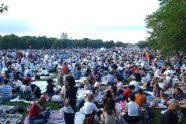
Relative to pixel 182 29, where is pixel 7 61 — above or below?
below

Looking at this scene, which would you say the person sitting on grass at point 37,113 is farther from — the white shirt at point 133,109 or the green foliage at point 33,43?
the green foliage at point 33,43

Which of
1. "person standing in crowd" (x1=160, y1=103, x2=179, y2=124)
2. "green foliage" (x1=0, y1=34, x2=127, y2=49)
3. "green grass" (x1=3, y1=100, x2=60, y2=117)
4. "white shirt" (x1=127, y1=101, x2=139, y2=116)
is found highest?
"person standing in crowd" (x1=160, y1=103, x2=179, y2=124)

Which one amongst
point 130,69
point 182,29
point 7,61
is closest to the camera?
point 130,69

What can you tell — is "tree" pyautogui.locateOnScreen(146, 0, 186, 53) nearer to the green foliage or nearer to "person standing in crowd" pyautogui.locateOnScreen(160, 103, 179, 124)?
"person standing in crowd" pyautogui.locateOnScreen(160, 103, 179, 124)

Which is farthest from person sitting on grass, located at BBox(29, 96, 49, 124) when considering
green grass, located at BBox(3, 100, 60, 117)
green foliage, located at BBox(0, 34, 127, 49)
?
green foliage, located at BBox(0, 34, 127, 49)

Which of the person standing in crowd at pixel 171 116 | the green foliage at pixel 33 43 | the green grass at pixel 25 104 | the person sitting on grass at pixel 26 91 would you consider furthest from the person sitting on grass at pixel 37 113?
the green foliage at pixel 33 43

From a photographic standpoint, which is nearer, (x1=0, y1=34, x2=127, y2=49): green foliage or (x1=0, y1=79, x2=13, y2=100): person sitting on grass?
(x1=0, y1=79, x2=13, y2=100): person sitting on grass

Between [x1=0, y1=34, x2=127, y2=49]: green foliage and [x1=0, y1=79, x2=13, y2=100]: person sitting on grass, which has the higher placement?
[x1=0, y1=79, x2=13, y2=100]: person sitting on grass

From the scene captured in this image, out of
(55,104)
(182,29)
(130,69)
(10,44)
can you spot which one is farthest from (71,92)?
(10,44)

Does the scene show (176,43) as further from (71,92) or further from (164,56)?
(71,92)

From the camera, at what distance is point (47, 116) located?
687 inches

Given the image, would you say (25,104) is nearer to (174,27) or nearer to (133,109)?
(133,109)

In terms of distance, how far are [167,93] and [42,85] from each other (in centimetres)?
926

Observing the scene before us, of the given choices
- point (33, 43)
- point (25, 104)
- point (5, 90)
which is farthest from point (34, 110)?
point (33, 43)
